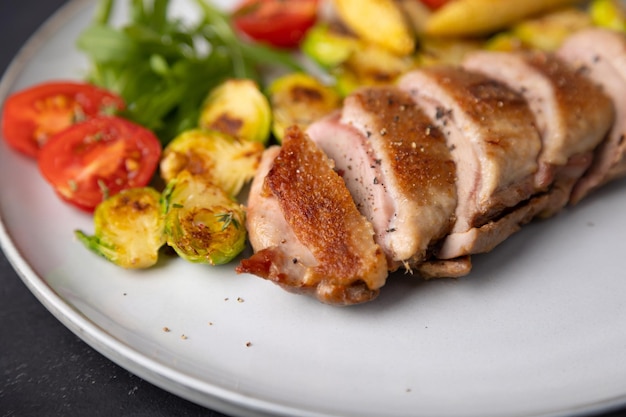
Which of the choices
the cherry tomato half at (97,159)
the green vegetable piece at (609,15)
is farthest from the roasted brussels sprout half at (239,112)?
the green vegetable piece at (609,15)

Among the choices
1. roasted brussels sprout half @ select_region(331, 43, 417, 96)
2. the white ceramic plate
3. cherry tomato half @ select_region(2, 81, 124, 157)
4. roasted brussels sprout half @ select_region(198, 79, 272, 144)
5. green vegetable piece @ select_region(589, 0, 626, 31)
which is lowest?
the white ceramic plate

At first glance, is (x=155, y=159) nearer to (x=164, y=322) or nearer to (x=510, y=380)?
(x=164, y=322)

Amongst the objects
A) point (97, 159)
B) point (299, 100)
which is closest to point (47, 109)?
point (97, 159)

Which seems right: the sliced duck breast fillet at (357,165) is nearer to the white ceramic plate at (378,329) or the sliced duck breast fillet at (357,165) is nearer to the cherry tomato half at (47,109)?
the white ceramic plate at (378,329)

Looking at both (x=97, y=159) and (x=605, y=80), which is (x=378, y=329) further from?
(x=605, y=80)

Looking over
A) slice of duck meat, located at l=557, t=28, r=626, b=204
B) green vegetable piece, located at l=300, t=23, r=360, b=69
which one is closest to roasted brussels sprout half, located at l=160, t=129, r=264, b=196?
green vegetable piece, located at l=300, t=23, r=360, b=69

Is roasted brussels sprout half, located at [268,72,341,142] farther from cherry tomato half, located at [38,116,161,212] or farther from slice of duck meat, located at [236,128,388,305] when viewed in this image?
slice of duck meat, located at [236,128,388,305]
